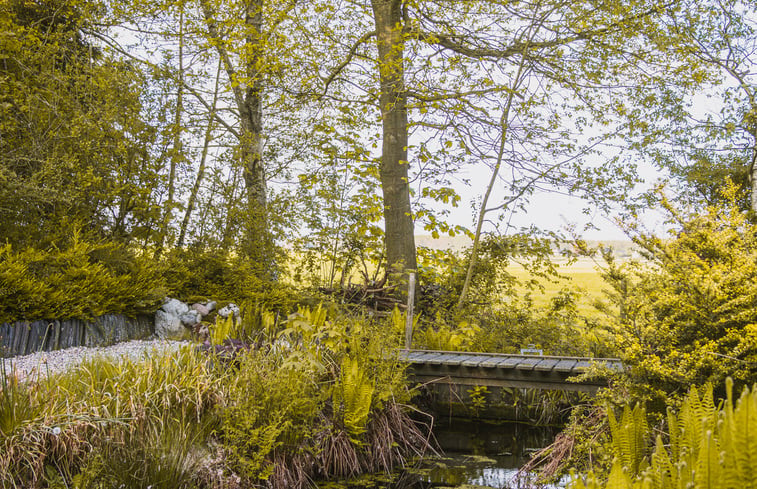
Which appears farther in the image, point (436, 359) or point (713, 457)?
point (436, 359)

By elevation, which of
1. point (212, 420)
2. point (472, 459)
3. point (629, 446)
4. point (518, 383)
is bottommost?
point (472, 459)

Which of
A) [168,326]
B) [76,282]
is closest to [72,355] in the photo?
[76,282]

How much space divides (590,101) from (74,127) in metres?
7.68

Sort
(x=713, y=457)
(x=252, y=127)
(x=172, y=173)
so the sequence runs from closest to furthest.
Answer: (x=713, y=457)
(x=172, y=173)
(x=252, y=127)

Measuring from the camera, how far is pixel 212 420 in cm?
434

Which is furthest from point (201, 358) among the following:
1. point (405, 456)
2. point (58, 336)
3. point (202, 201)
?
point (202, 201)

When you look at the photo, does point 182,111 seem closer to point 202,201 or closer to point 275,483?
point 202,201

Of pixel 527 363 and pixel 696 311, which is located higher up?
pixel 696 311

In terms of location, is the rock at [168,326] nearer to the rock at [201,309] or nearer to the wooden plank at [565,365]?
the rock at [201,309]

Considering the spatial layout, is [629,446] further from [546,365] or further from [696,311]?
[546,365]

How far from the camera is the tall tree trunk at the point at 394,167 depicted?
977 cm

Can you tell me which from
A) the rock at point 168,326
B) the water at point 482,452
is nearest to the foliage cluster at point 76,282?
the rock at point 168,326

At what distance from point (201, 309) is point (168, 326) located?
0.51m

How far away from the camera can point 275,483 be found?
4359mm
